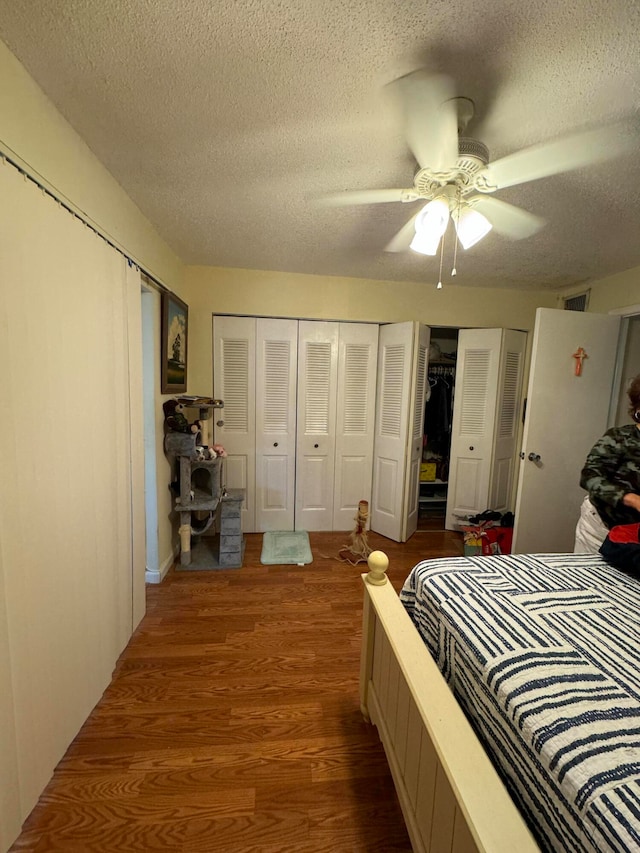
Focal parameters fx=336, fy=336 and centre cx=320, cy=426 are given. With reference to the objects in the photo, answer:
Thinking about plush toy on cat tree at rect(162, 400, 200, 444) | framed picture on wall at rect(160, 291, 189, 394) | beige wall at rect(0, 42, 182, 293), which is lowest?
plush toy on cat tree at rect(162, 400, 200, 444)

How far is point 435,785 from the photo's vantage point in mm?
833

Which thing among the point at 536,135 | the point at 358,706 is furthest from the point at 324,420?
the point at 536,135

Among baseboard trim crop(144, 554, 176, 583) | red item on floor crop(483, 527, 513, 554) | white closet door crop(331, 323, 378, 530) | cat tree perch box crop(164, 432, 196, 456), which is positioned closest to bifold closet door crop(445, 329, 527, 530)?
red item on floor crop(483, 527, 513, 554)

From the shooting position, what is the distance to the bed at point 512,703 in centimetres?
59

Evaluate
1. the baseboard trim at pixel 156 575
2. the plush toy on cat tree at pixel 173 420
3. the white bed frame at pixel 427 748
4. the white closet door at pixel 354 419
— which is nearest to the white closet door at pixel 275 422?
the white closet door at pixel 354 419

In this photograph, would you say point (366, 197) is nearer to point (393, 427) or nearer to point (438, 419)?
point (393, 427)

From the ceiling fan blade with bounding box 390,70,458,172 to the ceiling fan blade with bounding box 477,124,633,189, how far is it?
25 cm

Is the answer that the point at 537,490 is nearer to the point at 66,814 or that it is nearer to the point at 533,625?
the point at 533,625

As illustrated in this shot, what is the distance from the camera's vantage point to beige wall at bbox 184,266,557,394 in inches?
111

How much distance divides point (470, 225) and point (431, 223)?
19 centimetres

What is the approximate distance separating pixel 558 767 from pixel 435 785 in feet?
1.25

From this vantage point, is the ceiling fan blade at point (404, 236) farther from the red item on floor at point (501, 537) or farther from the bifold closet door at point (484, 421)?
the red item on floor at point (501, 537)

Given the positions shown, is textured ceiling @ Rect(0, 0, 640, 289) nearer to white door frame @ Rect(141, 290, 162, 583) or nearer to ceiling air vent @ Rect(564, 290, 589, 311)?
white door frame @ Rect(141, 290, 162, 583)

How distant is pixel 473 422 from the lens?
321 centimetres
